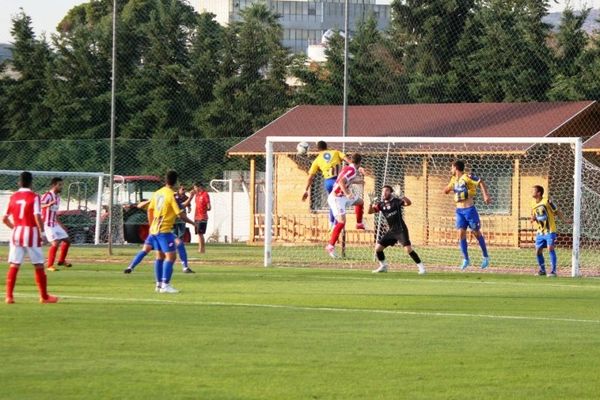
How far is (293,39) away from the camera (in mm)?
141125

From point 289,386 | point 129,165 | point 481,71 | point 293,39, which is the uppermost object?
point 293,39

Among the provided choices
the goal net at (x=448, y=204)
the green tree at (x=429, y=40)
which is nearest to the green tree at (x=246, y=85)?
the green tree at (x=429, y=40)

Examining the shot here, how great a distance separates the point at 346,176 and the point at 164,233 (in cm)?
748

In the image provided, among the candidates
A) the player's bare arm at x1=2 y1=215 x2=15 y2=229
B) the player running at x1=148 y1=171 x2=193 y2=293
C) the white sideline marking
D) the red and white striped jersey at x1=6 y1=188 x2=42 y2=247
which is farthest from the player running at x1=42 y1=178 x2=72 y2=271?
the red and white striped jersey at x1=6 y1=188 x2=42 y2=247

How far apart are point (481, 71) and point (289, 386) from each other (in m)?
39.8

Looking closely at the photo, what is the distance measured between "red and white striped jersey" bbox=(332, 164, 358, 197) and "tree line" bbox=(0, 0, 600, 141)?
21575 mm

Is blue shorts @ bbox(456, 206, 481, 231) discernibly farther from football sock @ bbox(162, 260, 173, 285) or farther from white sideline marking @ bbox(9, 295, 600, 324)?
white sideline marking @ bbox(9, 295, 600, 324)

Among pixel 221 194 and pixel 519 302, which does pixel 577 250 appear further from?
pixel 221 194

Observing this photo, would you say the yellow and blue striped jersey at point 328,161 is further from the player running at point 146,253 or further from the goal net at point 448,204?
the goal net at point 448,204

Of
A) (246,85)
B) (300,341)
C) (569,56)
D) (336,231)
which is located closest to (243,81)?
(246,85)

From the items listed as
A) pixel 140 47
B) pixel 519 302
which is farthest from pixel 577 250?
pixel 140 47

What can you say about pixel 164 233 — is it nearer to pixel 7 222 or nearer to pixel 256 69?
pixel 7 222

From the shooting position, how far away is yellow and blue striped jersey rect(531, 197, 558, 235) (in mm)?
28172

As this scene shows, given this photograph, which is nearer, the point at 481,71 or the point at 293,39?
the point at 481,71
